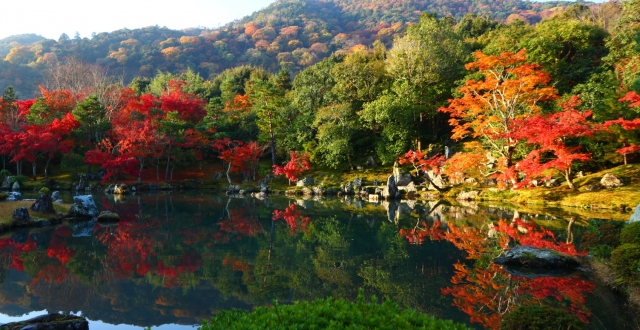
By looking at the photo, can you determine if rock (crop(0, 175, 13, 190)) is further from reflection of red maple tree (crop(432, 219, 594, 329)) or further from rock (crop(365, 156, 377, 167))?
reflection of red maple tree (crop(432, 219, 594, 329))

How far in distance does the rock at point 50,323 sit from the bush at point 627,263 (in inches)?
360

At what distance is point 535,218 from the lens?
1639 cm

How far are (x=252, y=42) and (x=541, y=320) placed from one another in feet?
330

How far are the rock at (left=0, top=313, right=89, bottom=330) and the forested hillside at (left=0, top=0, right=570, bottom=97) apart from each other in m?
71.2

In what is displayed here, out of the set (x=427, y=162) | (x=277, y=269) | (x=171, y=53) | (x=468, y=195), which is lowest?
(x=468, y=195)

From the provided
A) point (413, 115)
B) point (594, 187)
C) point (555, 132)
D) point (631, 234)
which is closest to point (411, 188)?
point (413, 115)

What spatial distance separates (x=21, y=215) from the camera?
15.7 m

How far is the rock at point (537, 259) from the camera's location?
9195mm

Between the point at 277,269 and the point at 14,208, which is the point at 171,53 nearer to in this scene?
the point at 14,208

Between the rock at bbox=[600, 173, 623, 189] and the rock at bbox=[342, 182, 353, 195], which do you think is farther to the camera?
the rock at bbox=[342, 182, 353, 195]

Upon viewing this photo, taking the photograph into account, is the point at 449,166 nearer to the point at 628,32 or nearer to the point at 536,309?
the point at 628,32

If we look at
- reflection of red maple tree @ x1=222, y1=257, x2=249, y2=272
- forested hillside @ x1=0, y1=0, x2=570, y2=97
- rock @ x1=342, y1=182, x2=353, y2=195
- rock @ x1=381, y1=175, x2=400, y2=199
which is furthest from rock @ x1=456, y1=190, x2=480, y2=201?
forested hillside @ x1=0, y1=0, x2=570, y2=97

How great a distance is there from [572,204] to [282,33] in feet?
299

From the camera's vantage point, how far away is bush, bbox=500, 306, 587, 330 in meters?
4.24
